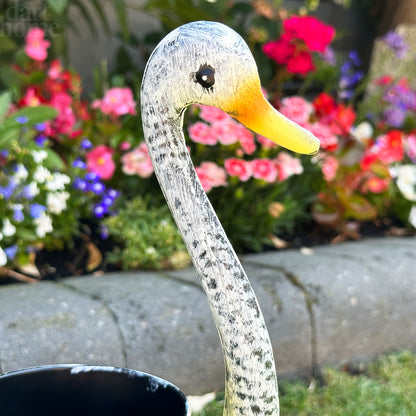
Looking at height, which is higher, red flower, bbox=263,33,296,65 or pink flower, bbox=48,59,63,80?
red flower, bbox=263,33,296,65

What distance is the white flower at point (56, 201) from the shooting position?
2492 mm

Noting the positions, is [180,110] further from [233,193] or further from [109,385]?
[233,193]

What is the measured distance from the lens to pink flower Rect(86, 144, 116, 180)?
2.77m

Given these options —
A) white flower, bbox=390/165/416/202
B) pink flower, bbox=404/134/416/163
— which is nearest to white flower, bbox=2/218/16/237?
white flower, bbox=390/165/416/202

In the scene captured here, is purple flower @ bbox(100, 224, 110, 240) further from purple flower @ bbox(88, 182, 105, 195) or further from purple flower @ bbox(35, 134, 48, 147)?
purple flower @ bbox(35, 134, 48, 147)

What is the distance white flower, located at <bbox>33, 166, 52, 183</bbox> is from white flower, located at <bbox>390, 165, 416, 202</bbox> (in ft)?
5.91

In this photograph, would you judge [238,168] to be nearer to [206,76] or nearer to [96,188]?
[96,188]

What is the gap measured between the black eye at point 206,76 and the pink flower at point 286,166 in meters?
1.61

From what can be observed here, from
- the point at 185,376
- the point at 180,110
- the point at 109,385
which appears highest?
the point at 180,110

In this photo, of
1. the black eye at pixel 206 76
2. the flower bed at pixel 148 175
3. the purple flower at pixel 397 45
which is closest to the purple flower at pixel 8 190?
the flower bed at pixel 148 175

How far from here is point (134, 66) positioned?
3.95m

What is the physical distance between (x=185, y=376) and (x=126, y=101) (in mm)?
1284

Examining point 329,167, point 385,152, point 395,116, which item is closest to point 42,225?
point 329,167

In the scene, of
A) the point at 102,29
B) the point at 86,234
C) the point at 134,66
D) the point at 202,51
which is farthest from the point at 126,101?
the point at 202,51
